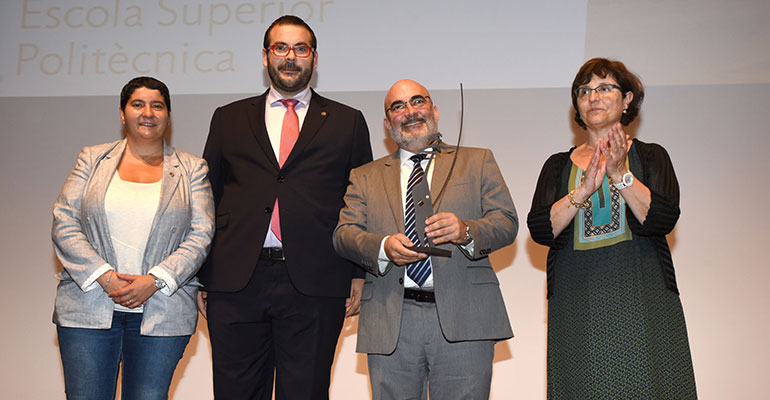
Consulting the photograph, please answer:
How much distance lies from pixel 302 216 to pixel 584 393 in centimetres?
116

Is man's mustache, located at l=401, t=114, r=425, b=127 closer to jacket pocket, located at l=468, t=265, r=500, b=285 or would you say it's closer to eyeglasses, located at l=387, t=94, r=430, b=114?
eyeglasses, located at l=387, t=94, r=430, b=114

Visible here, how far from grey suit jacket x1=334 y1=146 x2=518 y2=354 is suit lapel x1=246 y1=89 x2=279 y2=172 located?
0.35 meters

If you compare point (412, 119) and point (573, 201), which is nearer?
point (573, 201)

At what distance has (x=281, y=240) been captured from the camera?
2.48m

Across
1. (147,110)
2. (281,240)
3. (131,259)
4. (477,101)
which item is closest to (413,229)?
(281,240)

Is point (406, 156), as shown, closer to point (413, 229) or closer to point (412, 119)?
point (412, 119)

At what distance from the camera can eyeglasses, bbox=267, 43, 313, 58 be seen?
2.68 metres

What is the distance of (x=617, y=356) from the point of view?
212 cm

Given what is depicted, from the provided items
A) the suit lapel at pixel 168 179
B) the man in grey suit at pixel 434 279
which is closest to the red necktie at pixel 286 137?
the man in grey suit at pixel 434 279

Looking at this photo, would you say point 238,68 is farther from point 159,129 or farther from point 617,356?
point 617,356

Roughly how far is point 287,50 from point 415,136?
64cm

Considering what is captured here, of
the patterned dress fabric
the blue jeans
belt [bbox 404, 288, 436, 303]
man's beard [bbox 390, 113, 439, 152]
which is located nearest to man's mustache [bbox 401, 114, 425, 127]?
man's beard [bbox 390, 113, 439, 152]

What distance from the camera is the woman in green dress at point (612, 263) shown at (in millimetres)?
2096

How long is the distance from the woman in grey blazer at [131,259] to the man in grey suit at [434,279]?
1.97 ft
